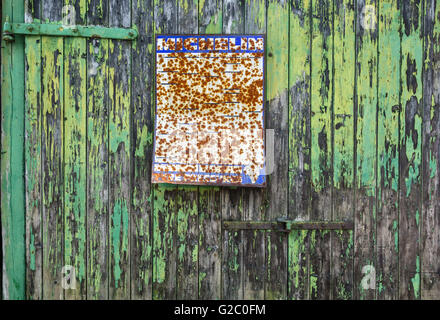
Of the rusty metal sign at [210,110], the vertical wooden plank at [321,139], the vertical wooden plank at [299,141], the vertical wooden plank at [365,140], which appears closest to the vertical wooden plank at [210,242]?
the rusty metal sign at [210,110]

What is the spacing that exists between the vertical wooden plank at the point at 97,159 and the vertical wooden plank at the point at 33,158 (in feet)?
0.84

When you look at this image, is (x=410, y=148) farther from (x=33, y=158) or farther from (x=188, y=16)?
(x=33, y=158)

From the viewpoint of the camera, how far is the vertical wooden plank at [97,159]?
5.48 feet

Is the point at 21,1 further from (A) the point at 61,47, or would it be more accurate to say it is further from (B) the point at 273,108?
(B) the point at 273,108

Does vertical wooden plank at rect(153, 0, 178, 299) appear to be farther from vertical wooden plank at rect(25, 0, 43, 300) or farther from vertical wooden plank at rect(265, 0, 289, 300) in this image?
vertical wooden plank at rect(25, 0, 43, 300)

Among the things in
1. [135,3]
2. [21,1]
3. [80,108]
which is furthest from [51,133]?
[135,3]

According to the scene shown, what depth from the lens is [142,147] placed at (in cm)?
168

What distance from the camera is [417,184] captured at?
5.47 feet

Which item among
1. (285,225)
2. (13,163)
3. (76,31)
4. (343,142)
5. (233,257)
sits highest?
(76,31)

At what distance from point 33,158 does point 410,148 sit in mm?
1948

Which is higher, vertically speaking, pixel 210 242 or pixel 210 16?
pixel 210 16

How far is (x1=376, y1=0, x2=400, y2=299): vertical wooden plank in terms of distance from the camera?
164 centimetres

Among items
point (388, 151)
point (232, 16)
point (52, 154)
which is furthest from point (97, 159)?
point (388, 151)

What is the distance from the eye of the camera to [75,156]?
1.68m
